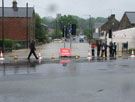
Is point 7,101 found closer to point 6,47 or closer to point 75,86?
point 75,86

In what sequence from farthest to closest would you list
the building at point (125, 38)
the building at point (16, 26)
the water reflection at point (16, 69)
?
the building at point (16, 26) → the building at point (125, 38) → the water reflection at point (16, 69)

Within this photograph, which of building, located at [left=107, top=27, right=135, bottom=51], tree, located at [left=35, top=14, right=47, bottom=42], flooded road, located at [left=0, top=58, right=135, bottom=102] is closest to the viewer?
flooded road, located at [left=0, top=58, right=135, bottom=102]

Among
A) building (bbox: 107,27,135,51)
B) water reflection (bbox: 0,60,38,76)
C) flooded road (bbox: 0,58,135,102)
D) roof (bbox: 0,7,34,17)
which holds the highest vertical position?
roof (bbox: 0,7,34,17)

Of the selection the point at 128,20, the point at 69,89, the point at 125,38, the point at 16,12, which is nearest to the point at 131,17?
the point at 128,20

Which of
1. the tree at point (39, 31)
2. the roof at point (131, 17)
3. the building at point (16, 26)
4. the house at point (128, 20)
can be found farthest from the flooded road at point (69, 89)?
the tree at point (39, 31)

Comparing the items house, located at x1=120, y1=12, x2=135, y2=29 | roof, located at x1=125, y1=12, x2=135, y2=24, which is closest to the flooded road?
house, located at x1=120, y1=12, x2=135, y2=29

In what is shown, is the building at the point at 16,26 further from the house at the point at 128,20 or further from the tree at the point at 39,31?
the house at the point at 128,20

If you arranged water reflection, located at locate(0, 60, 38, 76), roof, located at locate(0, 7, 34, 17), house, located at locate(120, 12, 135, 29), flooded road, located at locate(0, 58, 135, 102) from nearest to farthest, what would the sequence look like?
flooded road, located at locate(0, 58, 135, 102) < water reflection, located at locate(0, 60, 38, 76) < house, located at locate(120, 12, 135, 29) < roof, located at locate(0, 7, 34, 17)

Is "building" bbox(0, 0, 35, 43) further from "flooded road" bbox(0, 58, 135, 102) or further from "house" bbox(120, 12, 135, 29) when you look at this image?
"flooded road" bbox(0, 58, 135, 102)

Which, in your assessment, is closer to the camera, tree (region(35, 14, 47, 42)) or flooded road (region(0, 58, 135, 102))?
flooded road (region(0, 58, 135, 102))

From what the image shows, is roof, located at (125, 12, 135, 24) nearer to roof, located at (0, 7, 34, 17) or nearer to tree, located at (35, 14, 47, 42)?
roof, located at (0, 7, 34, 17)

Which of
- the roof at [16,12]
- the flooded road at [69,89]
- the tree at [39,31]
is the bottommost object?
the flooded road at [69,89]

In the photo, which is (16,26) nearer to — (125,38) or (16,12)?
(16,12)

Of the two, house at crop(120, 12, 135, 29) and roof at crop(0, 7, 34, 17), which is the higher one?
roof at crop(0, 7, 34, 17)
